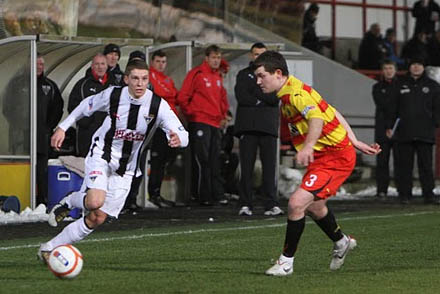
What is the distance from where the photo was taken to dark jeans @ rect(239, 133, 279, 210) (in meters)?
15.6

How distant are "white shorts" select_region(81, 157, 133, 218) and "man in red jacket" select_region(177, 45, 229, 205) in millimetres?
6980

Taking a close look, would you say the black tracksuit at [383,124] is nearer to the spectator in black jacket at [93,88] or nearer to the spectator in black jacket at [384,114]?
the spectator in black jacket at [384,114]

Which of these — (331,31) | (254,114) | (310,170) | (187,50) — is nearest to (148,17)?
(187,50)

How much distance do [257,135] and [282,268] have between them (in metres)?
6.47

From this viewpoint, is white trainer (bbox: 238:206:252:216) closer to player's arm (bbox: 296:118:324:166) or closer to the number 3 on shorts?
the number 3 on shorts

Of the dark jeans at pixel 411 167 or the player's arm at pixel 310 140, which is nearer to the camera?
the player's arm at pixel 310 140

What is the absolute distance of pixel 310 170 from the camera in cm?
971

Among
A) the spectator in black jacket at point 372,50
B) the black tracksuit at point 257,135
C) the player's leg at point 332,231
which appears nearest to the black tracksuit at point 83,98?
the black tracksuit at point 257,135

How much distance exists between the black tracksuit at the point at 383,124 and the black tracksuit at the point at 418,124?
330mm

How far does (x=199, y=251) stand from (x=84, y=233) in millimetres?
1624

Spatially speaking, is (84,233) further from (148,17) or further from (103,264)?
(148,17)

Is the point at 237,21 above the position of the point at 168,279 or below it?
above

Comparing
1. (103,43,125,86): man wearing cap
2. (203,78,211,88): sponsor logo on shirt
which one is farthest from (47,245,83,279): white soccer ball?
(203,78,211,88): sponsor logo on shirt

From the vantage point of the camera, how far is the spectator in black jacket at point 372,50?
967 inches
